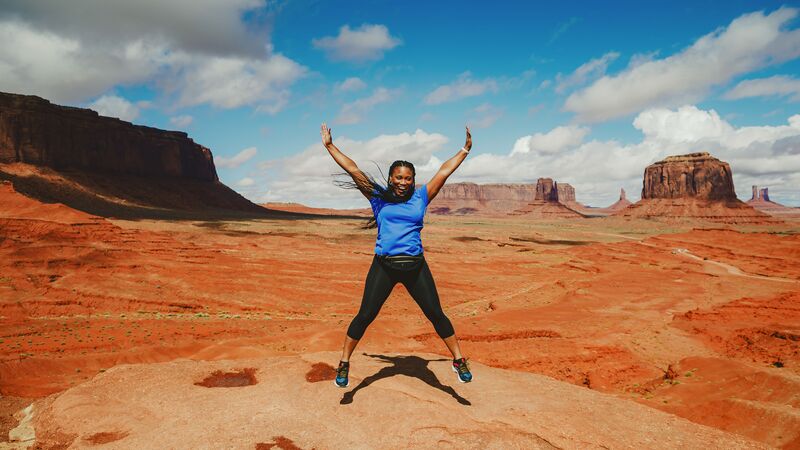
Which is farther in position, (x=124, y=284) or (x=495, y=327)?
(x=124, y=284)

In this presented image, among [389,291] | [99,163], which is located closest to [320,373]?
[389,291]

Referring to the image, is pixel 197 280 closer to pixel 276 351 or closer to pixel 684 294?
pixel 276 351

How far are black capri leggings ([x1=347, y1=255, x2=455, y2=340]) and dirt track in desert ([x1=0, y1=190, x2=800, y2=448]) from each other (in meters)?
1.58

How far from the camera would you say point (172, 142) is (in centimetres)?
8881

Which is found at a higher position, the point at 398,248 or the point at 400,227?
the point at 400,227

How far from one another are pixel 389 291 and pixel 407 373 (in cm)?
142

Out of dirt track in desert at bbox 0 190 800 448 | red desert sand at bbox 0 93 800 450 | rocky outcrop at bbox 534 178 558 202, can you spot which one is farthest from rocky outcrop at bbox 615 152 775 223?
dirt track in desert at bbox 0 190 800 448

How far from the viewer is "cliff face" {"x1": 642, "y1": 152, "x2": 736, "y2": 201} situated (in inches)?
4382

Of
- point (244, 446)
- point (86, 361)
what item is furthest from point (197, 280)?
point (244, 446)

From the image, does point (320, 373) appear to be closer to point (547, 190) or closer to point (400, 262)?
point (400, 262)

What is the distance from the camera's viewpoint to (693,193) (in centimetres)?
11400

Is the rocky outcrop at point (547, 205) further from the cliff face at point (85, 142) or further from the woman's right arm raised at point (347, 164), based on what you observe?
the woman's right arm raised at point (347, 164)

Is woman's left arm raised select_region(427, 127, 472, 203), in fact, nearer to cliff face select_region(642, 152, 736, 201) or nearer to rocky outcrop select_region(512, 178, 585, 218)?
cliff face select_region(642, 152, 736, 201)

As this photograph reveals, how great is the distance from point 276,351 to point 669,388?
671 centimetres
